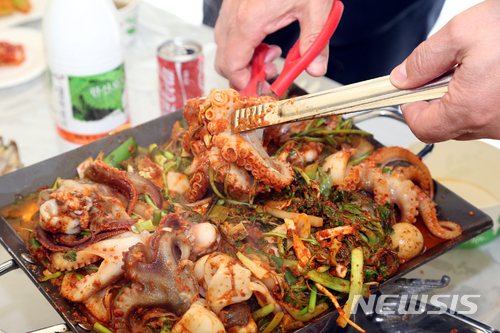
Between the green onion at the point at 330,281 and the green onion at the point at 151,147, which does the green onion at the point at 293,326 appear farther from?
the green onion at the point at 151,147

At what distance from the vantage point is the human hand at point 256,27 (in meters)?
2.32

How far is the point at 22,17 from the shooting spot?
398 cm

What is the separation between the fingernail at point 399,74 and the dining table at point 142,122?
144 centimetres

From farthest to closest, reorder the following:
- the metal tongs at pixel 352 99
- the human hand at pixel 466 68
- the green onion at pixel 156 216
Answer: the green onion at pixel 156 216, the metal tongs at pixel 352 99, the human hand at pixel 466 68

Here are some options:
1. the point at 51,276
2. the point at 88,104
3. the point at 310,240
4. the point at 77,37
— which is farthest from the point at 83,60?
the point at 310,240

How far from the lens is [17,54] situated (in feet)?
11.5

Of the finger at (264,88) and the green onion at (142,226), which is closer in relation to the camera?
the green onion at (142,226)

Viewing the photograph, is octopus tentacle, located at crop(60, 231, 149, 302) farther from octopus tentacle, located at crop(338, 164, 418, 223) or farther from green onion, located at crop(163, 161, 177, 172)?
octopus tentacle, located at crop(338, 164, 418, 223)

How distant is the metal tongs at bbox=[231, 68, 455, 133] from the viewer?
62.9 inches

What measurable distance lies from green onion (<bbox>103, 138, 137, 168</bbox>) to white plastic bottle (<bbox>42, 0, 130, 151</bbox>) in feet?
0.96

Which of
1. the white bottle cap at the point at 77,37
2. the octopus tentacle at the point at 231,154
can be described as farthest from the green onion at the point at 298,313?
the white bottle cap at the point at 77,37

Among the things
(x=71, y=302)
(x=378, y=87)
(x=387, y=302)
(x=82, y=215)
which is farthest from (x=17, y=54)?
(x=387, y=302)

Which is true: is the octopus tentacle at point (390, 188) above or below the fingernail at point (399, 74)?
below

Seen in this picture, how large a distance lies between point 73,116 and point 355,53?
2.58m
